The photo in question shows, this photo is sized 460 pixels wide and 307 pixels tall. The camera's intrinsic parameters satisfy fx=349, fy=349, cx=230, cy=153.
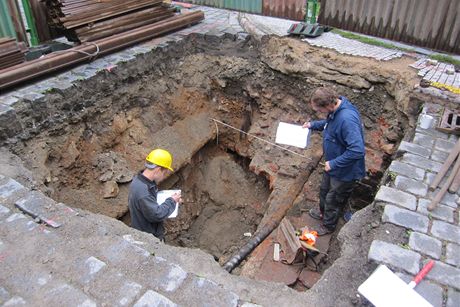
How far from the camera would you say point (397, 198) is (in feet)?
11.4

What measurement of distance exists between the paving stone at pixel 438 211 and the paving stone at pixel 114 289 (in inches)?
106

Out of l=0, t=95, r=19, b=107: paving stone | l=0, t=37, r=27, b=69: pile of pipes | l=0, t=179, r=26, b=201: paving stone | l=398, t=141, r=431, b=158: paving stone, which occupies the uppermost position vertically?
l=0, t=37, r=27, b=69: pile of pipes

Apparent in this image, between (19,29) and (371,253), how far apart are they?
6.57 m

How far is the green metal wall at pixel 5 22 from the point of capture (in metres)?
5.82

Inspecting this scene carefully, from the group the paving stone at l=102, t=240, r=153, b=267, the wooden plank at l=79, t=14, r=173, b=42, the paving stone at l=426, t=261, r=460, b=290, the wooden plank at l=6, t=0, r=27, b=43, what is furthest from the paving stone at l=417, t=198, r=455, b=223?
the wooden plank at l=6, t=0, r=27, b=43

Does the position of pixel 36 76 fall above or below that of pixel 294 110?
above

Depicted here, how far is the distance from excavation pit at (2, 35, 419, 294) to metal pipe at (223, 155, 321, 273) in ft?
0.08

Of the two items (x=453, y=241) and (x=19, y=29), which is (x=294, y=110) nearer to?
(x=453, y=241)

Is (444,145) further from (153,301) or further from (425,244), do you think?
(153,301)

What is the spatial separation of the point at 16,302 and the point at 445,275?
3.27 metres

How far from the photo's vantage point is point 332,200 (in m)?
4.95

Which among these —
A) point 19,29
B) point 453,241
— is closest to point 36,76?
point 19,29

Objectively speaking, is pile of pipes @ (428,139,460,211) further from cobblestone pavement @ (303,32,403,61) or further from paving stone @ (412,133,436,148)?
cobblestone pavement @ (303,32,403,61)

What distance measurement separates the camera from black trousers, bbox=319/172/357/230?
4.75m
